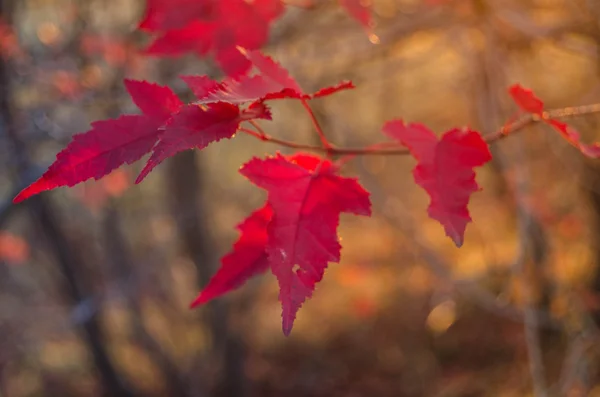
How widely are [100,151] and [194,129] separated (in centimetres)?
10

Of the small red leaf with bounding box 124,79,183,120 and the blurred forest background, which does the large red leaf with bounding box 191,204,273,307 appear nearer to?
the small red leaf with bounding box 124,79,183,120

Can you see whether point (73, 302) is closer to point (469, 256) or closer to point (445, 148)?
point (445, 148)

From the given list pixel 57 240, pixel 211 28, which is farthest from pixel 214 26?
pixel 57 240

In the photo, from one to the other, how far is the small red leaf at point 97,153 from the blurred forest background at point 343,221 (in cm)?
116

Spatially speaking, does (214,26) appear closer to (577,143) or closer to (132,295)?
(577,143)

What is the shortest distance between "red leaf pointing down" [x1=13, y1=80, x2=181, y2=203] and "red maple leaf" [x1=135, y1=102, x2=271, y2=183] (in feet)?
0.13

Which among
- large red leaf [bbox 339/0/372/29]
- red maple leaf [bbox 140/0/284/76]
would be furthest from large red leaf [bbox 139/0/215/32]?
large red leaf [bbox 339/0/372/29]

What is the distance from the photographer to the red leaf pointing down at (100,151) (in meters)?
0.57

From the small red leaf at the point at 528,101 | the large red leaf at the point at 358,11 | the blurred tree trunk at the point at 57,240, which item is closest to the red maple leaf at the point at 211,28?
the large red leaf at the point at 358,11

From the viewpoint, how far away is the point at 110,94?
1.88 metres

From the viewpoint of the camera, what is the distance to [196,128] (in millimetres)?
578

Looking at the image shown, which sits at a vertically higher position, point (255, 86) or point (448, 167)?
point (255, 86)

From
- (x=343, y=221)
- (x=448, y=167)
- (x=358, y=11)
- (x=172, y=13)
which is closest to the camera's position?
(x=448, y=167)

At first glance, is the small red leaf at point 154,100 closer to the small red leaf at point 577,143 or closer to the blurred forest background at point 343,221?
the small red leaf at point 577,143
